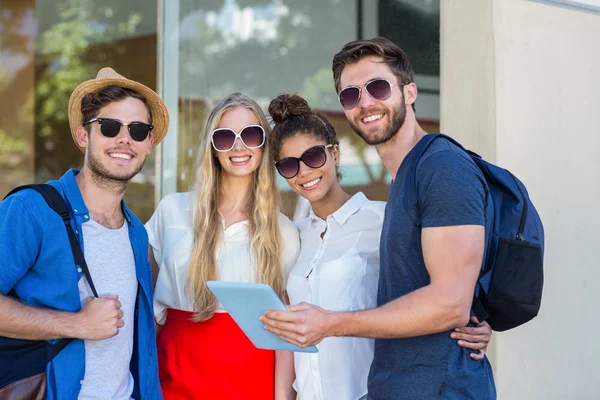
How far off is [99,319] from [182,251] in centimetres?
74

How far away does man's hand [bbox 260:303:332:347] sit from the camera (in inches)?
83.7

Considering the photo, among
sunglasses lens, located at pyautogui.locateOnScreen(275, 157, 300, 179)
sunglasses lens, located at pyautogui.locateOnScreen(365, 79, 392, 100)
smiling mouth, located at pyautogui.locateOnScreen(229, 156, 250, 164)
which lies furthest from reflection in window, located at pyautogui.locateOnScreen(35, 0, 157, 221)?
sunglasses lens, located at pyautogui.locateOnScreen(365, 79, 392, 100)

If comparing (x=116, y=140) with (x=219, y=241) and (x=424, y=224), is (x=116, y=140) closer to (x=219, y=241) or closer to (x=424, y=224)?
(x=219, y=241)

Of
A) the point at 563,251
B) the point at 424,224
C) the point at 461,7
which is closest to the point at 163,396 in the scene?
the point at 424,224

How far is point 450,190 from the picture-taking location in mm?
2150

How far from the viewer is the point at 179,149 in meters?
6.37

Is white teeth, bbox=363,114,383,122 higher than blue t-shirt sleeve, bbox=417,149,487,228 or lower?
higher

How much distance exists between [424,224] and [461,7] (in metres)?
2.17

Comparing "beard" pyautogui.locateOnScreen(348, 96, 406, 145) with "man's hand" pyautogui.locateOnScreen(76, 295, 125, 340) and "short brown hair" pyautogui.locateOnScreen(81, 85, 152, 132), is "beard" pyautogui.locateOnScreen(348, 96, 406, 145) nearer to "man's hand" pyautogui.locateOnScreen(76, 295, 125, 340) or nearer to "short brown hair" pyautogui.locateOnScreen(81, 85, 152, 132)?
"short brown hair" pyautogui.locateOnScreen(81, 85, 152, 132)

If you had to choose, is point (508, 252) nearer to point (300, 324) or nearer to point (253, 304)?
point (300, 324)

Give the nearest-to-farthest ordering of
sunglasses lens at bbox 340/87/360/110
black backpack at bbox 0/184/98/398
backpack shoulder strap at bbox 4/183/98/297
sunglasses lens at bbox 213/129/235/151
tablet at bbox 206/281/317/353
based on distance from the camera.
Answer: tablet at bbox 206/281/317/353, black backpack at bbox 0/184/98/398, backpack shoulder strap at bbox 4/183/98/297, sunglasses lens at bbox 340/87/360/110, sunglasses lens at bbox 213/129/235/151

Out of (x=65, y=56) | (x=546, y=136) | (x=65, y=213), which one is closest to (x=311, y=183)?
(x=65, y=213)

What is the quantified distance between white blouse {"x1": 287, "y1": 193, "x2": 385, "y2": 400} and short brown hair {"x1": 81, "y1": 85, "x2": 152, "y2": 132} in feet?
3.40

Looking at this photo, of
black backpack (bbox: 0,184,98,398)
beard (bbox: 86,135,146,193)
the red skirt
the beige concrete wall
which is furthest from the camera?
the beige concrete wall
